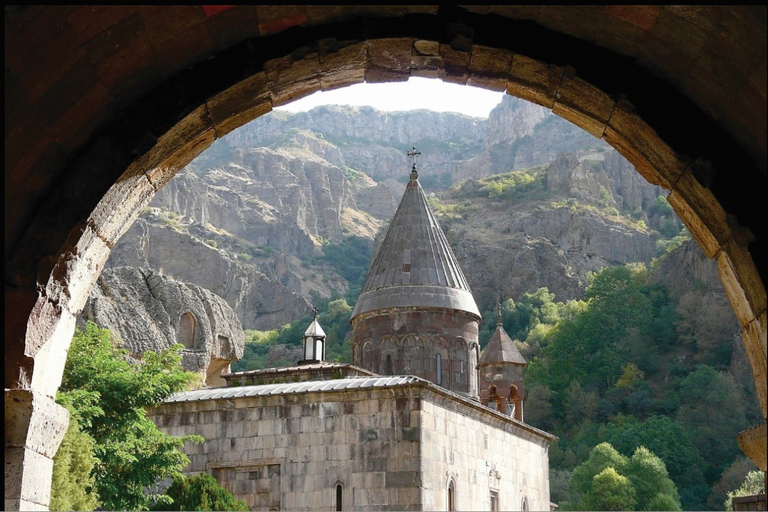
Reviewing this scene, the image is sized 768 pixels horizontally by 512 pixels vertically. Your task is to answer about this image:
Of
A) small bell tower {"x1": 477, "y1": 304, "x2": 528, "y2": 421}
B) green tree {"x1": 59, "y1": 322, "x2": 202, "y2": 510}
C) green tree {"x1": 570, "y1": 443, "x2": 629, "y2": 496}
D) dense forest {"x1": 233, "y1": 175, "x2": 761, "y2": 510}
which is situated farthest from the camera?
dense forest {"x1": 233, "y1": 175, "x2": 761, "y2": 510}

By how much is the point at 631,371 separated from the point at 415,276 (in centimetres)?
3800

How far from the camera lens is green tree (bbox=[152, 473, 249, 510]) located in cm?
1438

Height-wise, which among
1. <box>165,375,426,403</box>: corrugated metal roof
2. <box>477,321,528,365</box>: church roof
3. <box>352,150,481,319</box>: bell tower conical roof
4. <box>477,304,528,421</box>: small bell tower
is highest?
<box>352,150,481,319</box>: bell tower conical roof

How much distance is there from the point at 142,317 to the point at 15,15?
16944 millimetres

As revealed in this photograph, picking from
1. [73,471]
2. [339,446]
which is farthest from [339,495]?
[73,471]

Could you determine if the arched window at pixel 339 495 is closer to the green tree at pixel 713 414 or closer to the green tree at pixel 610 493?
the green tree at pixel 610 493

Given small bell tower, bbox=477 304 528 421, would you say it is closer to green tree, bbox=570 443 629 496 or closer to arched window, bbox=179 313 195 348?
arched window, bbox=179 313 195 348

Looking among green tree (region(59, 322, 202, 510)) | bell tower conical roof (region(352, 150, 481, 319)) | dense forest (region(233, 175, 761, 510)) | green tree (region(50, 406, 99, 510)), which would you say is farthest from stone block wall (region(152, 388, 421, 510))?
dense forest (region(233, 175, 761, 510))

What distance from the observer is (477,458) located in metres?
18.5

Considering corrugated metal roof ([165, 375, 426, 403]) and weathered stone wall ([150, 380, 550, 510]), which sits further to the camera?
corrugated metal roof ([165, 375, 426, 403])

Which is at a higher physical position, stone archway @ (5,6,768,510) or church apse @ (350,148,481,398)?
church apse @ (350,148,481,398)

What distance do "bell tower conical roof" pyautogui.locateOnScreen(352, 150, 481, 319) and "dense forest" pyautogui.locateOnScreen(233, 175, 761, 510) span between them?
21439 millimetres

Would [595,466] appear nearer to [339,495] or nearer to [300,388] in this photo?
[300,388]

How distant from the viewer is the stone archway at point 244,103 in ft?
14.6
